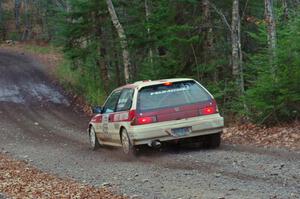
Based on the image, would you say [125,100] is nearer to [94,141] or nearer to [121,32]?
[94,141]

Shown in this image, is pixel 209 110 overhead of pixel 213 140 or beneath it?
overhead

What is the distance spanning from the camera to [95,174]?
10797 millimetres

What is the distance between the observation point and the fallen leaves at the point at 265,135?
12.6m

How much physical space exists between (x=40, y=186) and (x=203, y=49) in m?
12.2

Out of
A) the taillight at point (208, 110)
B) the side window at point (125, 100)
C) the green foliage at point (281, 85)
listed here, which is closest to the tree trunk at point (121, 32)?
the green foliage at point (281, 85)

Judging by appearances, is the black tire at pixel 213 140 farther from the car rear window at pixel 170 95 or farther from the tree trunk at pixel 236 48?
the tree trunk at pixel 236 48

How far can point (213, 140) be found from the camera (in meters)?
12.8

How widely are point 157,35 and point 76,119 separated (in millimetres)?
6155

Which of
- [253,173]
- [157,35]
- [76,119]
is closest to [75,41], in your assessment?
[76,119]

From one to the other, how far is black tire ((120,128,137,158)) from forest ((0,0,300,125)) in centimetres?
357

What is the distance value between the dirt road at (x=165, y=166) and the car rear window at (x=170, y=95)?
1.11 metres

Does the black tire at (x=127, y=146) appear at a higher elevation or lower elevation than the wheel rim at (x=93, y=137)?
higher

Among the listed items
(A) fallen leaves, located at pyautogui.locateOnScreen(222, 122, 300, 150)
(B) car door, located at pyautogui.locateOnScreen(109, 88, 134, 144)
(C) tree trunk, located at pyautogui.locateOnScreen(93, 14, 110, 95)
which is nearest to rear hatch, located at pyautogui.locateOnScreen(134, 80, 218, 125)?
(B) car door, located at pyautogui.locateOnScreen(109, 88, 134, 144)

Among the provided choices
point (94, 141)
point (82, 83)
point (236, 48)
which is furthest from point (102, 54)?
point (94, 141)
